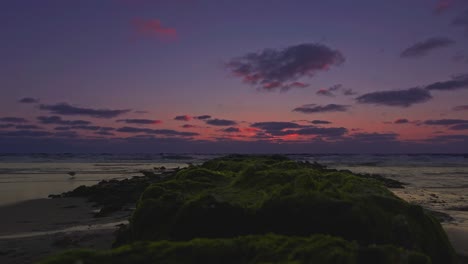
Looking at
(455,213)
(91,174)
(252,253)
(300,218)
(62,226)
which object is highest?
(300,218)

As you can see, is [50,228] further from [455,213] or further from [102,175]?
[102,175]

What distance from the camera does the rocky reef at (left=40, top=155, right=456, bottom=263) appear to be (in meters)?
3.02

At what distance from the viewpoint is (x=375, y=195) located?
473cm

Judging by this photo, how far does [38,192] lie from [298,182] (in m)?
14.8

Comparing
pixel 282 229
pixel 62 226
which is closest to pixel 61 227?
pixel 62 226

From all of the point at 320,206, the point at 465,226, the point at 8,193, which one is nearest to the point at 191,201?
the point at 320,206

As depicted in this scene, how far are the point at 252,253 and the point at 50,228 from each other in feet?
24.7

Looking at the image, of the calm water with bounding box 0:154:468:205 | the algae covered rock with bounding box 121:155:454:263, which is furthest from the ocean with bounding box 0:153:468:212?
the algae covered rock with bounding box 121:155:454:263

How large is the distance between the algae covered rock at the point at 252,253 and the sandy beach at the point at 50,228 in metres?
3.77

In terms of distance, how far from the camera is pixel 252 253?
10.5 ft

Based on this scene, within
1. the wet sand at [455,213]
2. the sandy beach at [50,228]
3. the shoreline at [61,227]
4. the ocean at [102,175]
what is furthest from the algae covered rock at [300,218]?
the ocean at [102,175]

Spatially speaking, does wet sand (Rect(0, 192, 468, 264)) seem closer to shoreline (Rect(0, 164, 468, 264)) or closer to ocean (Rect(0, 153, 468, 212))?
shoreline (Rect(0, 164, 468, 264))

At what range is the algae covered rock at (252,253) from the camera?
2.90 metres

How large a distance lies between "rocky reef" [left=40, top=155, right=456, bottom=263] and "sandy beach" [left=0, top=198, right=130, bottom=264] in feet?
6.41
